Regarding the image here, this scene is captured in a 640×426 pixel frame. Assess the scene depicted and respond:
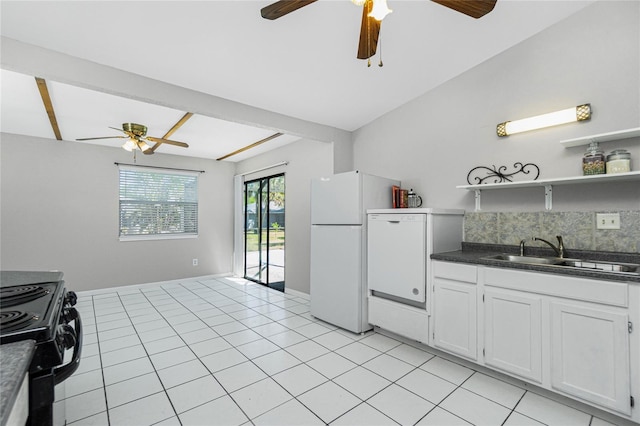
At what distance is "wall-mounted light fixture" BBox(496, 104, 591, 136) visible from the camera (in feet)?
7.14

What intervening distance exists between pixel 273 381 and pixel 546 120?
2886mm

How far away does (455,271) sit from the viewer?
2311mm

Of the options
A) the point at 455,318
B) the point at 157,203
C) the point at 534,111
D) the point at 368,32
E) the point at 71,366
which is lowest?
A: the point at 455,318

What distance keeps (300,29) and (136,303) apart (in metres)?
4.02

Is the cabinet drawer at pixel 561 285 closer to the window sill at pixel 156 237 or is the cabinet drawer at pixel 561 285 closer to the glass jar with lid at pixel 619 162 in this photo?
the glass jar with lid at pixel 619 162

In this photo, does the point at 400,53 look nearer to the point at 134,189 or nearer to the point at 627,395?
the point at 627,395

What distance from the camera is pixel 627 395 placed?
5.14 feet

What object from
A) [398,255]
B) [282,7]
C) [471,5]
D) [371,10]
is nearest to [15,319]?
[282,7]

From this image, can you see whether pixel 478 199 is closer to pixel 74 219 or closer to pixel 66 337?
pixel 66 337

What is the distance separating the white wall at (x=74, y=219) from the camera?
3.95 m

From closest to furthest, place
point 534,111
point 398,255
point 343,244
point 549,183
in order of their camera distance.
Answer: point 549,183
point 534,111
point 398,255
point 343,244

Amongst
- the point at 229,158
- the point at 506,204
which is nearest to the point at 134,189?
the point at 229,158

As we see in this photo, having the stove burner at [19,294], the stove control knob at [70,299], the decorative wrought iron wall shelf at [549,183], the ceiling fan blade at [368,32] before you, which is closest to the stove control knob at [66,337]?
the stove burner at [19,294]

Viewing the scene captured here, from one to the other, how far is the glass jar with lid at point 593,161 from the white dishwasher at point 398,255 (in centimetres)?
113
